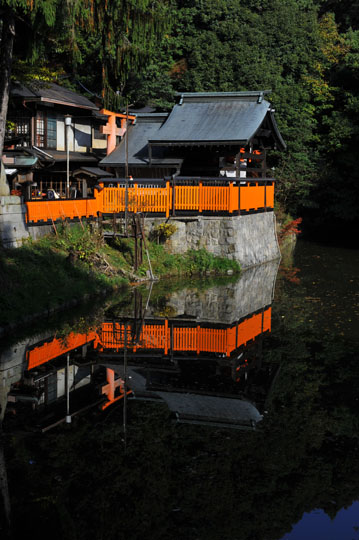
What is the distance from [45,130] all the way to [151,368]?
2300 cm

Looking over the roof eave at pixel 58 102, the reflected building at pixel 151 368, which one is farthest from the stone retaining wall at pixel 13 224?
the roof eave at pixel 58 102

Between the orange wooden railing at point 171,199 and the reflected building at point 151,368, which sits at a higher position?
the orange wooden railing at point 171,199

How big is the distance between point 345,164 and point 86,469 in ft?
130

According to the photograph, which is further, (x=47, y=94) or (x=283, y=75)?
(x=283, y=75)

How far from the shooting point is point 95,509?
307 inches

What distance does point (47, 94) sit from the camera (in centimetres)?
3309

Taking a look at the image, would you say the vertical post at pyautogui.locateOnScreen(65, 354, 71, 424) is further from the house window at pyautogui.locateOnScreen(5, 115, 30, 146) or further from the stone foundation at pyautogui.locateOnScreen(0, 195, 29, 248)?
the house window at pyautogui.locateOnScreen(5, 115, 30, 146)

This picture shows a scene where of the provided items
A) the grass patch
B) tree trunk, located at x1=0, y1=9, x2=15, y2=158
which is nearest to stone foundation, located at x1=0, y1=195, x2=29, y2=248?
the grass patch

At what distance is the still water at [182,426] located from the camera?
7.78 meters

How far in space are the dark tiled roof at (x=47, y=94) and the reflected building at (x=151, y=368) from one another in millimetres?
14967

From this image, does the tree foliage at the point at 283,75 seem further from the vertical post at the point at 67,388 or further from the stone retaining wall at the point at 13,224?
the vertical post at the point at 67,388

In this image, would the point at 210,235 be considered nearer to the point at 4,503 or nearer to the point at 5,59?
the point at 5,59

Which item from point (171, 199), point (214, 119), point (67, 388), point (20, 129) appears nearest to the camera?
point (67, 388)

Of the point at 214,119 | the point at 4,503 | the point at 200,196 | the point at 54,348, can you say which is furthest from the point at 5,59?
the point at 4,503
